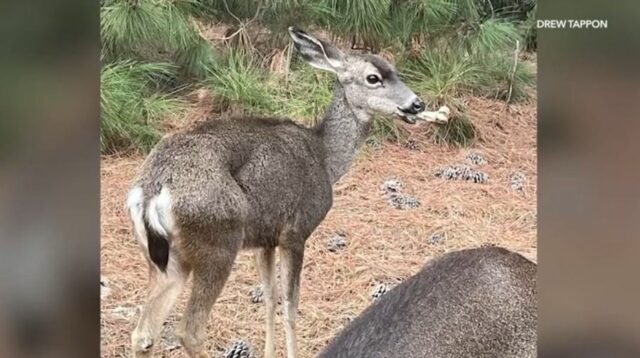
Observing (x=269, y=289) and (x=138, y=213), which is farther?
(x=269, y=289)

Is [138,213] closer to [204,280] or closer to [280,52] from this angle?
[204,280]

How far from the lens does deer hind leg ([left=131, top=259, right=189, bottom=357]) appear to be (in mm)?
3266

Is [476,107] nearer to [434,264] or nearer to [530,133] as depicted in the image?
[530,133]

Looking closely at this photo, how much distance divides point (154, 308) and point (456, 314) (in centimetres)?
101

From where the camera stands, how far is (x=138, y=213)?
3246mm

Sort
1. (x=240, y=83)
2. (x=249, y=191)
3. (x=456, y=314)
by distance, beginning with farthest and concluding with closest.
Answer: (x=240, y=83) < (x=249, y=191) < (x=456, y=314)

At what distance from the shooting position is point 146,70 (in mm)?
3396

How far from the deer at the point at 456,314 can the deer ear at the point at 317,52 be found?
0.77 metres

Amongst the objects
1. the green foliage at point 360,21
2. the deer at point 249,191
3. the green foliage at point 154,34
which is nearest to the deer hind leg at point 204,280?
the deer at point 249,191

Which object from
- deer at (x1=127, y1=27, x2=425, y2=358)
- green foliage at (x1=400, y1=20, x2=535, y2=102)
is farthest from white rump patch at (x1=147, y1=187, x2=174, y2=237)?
green foliage at (x1=400, y1=20, x2=535, y2=102)

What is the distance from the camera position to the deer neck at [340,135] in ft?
11.2

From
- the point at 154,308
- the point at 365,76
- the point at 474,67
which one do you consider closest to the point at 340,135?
the point at 365,76

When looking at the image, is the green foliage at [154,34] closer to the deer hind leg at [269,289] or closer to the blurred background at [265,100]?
the blurred background at [265,100]

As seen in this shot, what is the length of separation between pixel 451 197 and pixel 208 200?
853 millimetres
